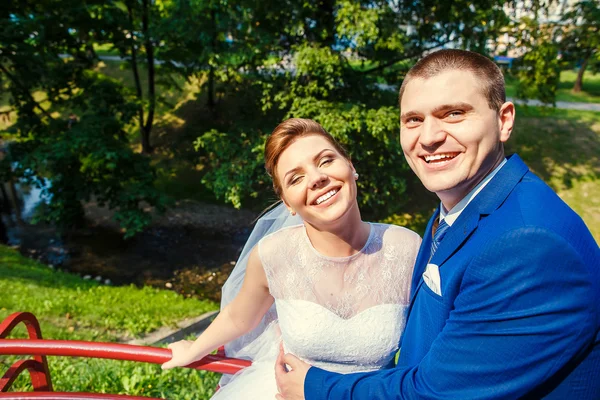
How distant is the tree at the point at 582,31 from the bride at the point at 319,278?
39.8ft

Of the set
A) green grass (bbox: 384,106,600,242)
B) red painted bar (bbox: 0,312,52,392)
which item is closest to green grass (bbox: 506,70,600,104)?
green grass (bbox: 384,106,600,242)

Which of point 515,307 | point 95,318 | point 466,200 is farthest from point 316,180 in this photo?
point 95,318

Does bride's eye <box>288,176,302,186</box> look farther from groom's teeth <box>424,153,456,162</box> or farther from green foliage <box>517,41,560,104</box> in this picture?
green foliage <box>517,41,560,104</box>

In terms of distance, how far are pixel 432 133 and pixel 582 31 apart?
13323 mm

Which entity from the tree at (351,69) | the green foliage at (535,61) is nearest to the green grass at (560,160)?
the green foliage at (535,61)

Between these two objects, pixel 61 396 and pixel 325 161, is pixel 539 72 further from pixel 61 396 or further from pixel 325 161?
pixel 61 396

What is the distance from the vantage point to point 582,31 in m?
12.5

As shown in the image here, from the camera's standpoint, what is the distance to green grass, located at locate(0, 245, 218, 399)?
412 cm

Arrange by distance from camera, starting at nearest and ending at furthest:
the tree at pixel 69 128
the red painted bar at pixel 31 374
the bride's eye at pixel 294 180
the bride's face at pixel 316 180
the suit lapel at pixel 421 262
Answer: the suit lapel at pixel 421 262
the bride's face at pixel 316 180
the bride's eye at pixel 294 180
the red painted bar at pixel 31 374
the tree at pixel 69 128

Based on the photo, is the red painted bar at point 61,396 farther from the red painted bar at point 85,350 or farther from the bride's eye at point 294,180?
the bride's eye at point 294,180

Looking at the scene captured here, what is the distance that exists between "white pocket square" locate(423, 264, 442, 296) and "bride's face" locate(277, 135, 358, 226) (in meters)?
0.56

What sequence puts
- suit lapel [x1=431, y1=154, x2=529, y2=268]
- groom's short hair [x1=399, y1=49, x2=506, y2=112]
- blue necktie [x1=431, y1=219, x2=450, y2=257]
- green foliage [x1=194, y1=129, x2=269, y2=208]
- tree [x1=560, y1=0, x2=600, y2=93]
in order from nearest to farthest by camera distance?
suit lapel [x1=431, y1=154, x2=529, y2=268] → groom's short hair [x1=399, y1=49, x2=506, y2=112] → blue necktie [x1=431, y1=219, x2=450, y2=257] → green foliage [x1=194, y1=129, x2=269, y2=208] → tree [x1=560, y1=0, x2=600, y2=93]

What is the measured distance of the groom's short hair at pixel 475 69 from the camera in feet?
5.41

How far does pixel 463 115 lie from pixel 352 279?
3.42 ft
